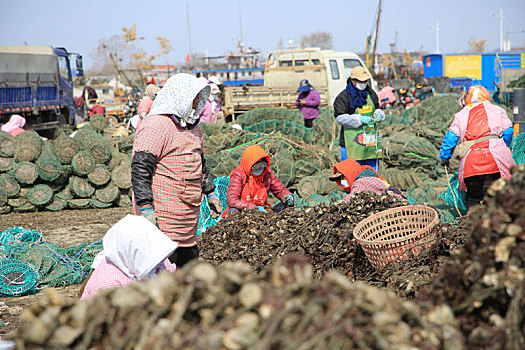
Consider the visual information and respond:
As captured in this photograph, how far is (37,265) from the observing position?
4820 mm

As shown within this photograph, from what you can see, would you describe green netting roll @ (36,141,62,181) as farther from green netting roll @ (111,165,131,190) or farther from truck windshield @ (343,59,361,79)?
truck windshield @ (343,59,361,79)

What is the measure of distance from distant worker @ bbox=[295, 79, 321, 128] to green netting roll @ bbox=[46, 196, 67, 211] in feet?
17.8

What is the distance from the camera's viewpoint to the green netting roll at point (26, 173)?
25.2 feet

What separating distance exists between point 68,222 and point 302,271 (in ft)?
21.3

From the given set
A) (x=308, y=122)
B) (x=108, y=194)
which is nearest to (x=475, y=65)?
(x=308, y=122)

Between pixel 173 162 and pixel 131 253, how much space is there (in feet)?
3.05

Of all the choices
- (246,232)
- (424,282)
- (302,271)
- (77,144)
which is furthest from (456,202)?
(77,144)

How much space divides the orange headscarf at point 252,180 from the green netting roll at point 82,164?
3.51m

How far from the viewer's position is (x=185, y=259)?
3559 mm

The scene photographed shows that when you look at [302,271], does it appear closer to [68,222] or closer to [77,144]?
[68,222]

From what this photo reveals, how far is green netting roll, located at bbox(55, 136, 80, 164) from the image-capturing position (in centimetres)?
795

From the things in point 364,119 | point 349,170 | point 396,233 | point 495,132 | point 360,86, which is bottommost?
point 396,233

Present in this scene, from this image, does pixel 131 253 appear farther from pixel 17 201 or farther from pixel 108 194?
pixel 17 201

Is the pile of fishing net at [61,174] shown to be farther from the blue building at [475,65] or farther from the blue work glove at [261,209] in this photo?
the blue building at [475,65]
